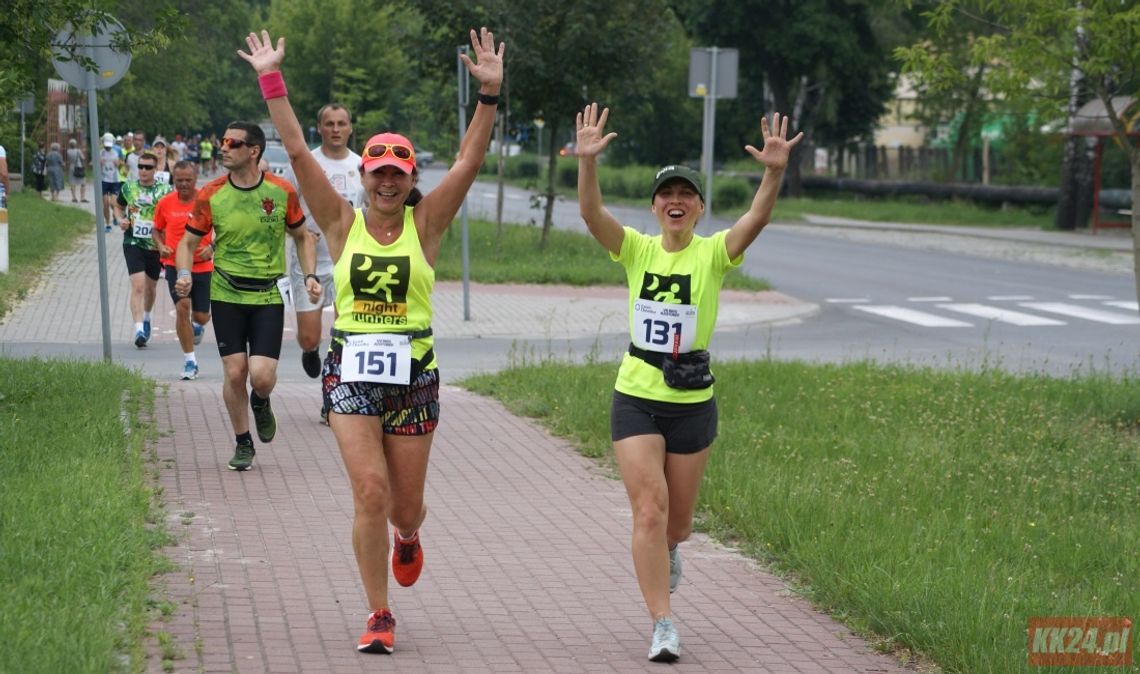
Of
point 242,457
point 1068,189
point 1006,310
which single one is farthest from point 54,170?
point 242,457

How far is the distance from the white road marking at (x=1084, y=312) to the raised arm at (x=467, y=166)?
15.7 metres

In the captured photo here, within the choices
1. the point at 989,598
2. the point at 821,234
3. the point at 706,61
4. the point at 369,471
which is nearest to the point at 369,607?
the point at 369,471

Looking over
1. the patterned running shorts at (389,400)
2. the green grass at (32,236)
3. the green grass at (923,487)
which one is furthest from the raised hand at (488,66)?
the green grass at (32,236)

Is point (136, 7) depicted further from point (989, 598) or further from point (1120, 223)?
point (989, 598)

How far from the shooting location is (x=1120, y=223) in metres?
40.8

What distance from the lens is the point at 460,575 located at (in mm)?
7340

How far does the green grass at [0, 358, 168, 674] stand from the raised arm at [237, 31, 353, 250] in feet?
5.12

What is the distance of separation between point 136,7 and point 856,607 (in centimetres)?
4390

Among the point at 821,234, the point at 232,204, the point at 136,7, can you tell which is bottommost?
the point at 821,234

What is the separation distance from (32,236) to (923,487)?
2159 cm

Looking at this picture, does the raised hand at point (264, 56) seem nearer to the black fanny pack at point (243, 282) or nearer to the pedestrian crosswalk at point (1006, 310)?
the black fanny pack at point (243, 282)

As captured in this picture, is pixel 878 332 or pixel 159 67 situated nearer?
pixel 878 332

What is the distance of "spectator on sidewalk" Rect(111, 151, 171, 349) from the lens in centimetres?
1573

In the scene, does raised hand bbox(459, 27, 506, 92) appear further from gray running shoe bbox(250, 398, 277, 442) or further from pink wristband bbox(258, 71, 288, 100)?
gray running shoe bbox(250, 398, 277, 442)
